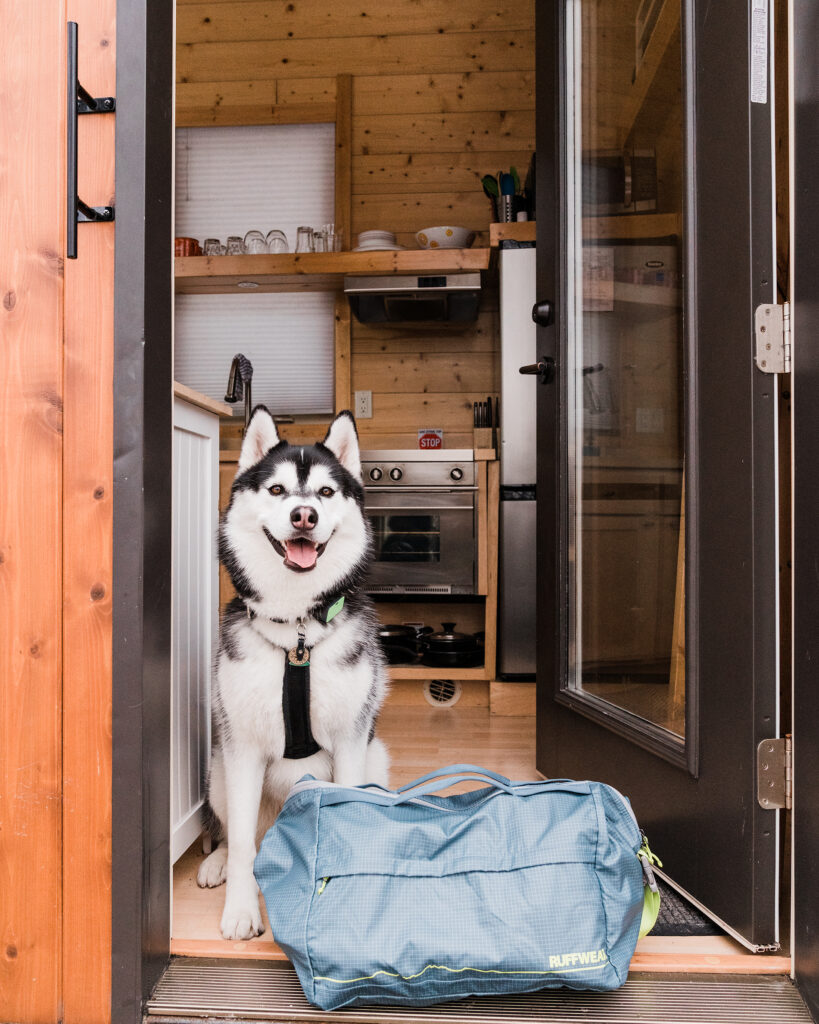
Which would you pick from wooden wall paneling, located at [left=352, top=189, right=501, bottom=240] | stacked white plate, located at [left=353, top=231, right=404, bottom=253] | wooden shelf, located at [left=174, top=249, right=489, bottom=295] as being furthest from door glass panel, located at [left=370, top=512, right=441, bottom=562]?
wooden wall paneling, located at [left=352, top=189, right=501, bottom=240]

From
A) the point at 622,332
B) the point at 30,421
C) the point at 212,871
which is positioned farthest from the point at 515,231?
the point at 212,871

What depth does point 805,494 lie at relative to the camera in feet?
4.21

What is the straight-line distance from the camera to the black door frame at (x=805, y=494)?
4.09 ft

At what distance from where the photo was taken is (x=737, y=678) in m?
1.38

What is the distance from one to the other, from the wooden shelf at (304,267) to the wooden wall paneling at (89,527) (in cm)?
257

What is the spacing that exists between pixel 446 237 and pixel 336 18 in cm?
154

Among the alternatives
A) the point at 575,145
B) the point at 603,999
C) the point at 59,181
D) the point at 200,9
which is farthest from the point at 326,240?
the point at 603,999

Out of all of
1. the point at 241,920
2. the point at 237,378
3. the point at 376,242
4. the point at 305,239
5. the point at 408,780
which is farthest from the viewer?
the point at 305,239

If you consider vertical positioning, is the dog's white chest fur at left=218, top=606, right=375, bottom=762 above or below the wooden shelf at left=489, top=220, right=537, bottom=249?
below

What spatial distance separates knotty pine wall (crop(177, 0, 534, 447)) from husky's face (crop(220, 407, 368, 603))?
7.98 ft

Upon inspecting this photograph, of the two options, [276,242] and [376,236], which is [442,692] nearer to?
[376,236]

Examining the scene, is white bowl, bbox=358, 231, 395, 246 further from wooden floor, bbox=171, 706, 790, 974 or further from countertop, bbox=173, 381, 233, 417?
wooden floor, bbox=171, 706, 790, 974

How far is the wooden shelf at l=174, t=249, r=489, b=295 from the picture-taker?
147 inches

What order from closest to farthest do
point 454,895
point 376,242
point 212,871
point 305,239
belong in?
point 454,895 → point 212,871 → point 376,242 → point 305,239
